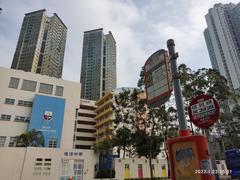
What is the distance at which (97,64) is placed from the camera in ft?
282

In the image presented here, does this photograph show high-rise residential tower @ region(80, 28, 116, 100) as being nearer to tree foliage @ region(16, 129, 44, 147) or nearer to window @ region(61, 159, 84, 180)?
tree foliage @ region(16, 129, 44, 147)

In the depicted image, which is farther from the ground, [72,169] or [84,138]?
[84,138]

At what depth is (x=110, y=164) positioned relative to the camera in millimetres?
31531

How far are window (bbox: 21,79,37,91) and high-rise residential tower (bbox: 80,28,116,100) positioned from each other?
142ft

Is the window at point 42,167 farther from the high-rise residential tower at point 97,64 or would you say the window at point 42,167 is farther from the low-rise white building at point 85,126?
the high-rise residential tower at point 97,64

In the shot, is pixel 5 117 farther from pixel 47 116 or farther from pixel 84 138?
pixel 84 138

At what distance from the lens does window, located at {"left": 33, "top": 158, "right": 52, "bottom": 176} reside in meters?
24.2

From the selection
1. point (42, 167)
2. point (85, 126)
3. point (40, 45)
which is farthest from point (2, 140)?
point (40, 45)

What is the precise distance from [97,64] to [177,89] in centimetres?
8404

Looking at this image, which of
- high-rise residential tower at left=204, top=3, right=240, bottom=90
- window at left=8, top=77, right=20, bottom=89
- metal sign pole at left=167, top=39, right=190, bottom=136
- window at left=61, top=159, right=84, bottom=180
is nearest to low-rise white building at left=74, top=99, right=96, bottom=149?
window at left=8, top=77, right=20, bottom=89

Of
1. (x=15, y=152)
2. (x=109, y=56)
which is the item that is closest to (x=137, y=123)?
(x=15, y=152)

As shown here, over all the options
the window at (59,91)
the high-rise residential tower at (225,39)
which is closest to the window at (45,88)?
the window at (59,91)

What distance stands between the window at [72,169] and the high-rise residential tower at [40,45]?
63.1 m

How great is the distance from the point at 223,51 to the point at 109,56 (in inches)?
1785
